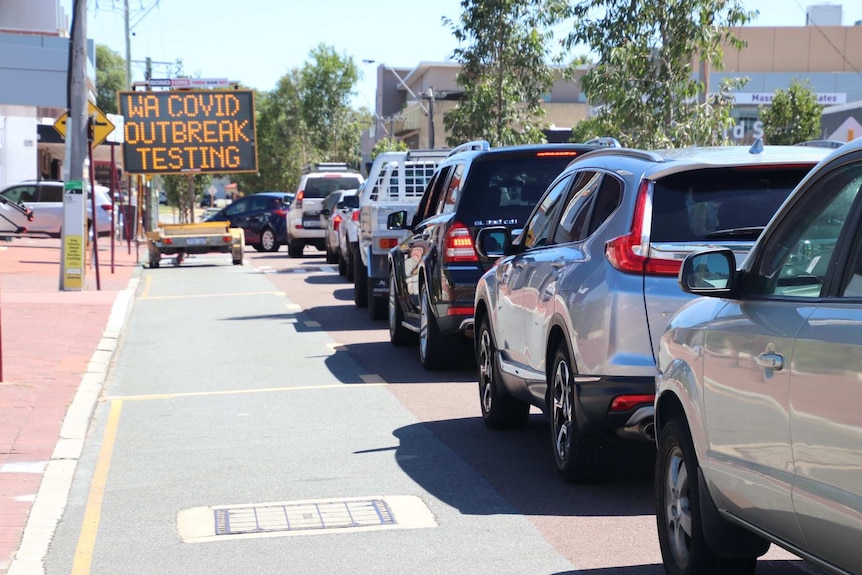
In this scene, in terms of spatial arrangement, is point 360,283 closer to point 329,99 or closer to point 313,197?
point 313,197

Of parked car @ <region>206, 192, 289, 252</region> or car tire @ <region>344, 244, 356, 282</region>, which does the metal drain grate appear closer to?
car tire @ <region>344, 244, 356, 282</region>

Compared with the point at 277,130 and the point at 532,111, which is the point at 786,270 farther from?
the point at 277,130

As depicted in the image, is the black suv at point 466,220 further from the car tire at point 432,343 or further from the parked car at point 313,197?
the parked car at point 313,197

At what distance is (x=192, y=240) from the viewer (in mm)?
31203

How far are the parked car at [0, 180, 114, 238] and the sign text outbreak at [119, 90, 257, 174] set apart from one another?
4.76 m

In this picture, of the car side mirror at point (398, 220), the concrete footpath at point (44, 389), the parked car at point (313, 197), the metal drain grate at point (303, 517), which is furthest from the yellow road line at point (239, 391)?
the parked car at point (313, 197)

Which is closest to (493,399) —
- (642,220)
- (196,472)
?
Result: (196,472)

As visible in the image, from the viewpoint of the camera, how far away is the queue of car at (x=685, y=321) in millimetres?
4129

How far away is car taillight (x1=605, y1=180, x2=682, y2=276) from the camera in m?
6.88

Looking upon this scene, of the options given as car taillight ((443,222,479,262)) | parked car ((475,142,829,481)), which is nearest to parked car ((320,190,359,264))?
car taillight ((443,222,479,262))

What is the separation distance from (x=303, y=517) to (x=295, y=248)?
2874cm

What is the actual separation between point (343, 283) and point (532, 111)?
9.09m

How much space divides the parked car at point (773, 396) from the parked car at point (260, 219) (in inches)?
1370

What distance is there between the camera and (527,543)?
6.47 m
